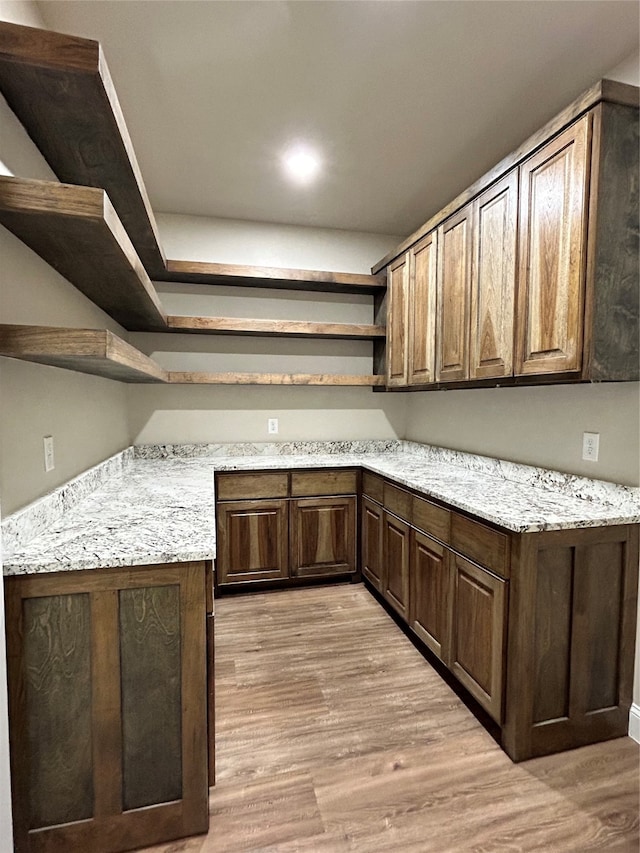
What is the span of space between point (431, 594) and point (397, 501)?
567 mm

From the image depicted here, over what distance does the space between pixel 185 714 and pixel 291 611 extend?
1524 millimetres

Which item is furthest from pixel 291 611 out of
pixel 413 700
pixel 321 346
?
pixel 321 346

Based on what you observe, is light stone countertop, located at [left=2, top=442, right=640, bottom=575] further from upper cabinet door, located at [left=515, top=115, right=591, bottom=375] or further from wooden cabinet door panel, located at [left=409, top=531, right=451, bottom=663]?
upper cabinet door, located at [left=515, top=115, right=591, bottom=375]

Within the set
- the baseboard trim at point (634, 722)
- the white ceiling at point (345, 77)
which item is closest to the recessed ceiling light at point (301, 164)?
the white ceiling at point (345, 77)

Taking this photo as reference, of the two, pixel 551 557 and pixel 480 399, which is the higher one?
pixel 480 399

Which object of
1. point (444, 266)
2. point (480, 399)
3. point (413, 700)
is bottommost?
point (413, 700)

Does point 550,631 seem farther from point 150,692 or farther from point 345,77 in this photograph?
point 345,77

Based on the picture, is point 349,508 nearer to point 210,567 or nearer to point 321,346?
point 321,346

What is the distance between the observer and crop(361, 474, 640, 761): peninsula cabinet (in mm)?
1579

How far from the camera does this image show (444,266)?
2486 millimetres

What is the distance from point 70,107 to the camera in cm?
121

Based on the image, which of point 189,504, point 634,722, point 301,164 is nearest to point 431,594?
point 634,722

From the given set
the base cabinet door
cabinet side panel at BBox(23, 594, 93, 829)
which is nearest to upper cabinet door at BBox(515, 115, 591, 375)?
the base cabinet door

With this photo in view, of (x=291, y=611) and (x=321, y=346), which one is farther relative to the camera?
(x=321, y=346)
